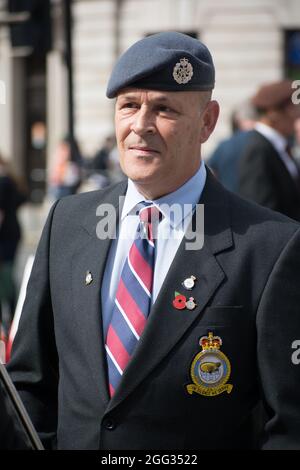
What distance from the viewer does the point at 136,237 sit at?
2.60 m

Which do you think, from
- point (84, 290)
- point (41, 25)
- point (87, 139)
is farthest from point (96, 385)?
point (87, 139)

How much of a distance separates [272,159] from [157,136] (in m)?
3.09

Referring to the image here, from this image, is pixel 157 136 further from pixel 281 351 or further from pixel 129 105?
pixel 281 351

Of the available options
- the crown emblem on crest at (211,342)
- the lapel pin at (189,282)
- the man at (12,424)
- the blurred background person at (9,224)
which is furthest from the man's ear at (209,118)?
the blurred background person at (9,224)

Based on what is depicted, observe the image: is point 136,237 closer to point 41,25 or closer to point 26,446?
point 26,446

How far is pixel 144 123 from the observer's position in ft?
8.23

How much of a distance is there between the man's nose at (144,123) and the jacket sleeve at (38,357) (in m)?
0.46

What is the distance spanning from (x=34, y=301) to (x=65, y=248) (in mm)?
165

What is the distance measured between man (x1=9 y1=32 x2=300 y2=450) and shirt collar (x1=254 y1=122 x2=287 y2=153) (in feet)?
9.92

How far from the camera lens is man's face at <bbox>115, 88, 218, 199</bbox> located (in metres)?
Result: 2.52

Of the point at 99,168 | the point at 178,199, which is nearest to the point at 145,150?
the point at 178,199

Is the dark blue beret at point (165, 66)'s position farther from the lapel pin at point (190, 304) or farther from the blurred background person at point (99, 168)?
the blurred background person at point (99, 168)

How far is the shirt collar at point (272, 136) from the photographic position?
18.6 ft

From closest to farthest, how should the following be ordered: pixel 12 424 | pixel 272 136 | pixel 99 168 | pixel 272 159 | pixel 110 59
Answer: pixel 12 424, pixel 272 159, pixel 272 136, pixel 99 168, pixel 110 59
